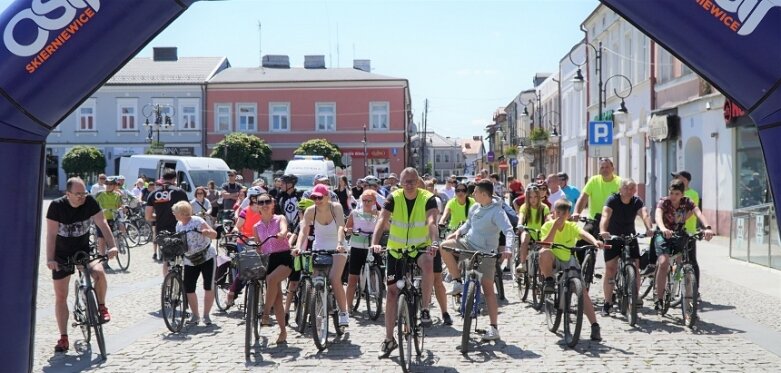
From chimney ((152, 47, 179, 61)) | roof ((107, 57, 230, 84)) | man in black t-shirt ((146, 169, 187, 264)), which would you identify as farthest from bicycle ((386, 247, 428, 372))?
chimney ((152, 47, 179, 61))

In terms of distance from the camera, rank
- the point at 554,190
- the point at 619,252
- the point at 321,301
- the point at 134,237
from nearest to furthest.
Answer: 1. the point at 321,301
2. the point at 619,252
3. the point at 554,190
4. the point at 134,237

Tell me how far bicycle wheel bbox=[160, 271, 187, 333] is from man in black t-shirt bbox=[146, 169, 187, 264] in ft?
11.5

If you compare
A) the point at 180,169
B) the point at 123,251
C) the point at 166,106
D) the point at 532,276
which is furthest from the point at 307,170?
the point at 166,106

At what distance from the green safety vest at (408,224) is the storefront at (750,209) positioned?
5381mm

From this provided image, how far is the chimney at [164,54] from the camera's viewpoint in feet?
208

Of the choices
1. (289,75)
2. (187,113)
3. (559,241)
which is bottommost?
(559,241)

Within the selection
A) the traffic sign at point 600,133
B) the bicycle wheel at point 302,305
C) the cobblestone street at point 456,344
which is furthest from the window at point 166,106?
the bicycle wheel at point 302,305

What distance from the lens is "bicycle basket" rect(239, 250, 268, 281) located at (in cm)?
897

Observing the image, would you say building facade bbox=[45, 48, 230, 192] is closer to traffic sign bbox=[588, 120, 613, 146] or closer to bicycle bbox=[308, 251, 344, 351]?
traffic sign bbox=[588, 120, 613, 146]

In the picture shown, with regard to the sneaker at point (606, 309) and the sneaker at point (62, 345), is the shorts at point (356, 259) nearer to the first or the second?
the sneaker at point (606, 309)

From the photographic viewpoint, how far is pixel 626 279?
10.4 metres

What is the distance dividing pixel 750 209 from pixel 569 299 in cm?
858

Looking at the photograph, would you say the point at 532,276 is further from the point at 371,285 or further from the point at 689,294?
the point at 689,294

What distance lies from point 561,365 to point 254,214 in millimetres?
4758
